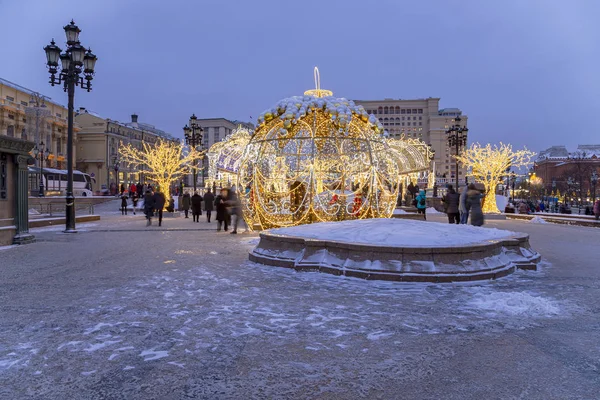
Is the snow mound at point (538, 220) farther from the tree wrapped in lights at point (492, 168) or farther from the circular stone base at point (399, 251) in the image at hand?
the circular stone base at point (399, 251)

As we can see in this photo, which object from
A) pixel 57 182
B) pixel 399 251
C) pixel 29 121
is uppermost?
pixel 29 121

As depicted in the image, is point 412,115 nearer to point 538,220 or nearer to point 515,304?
point 538,220

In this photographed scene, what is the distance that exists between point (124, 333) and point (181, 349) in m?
0.84

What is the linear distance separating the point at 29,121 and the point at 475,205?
5956 centimetres

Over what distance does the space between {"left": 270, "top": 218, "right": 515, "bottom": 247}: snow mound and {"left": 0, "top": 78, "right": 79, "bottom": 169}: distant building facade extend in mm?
51163

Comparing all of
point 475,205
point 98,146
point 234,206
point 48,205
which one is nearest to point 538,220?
point 475,205

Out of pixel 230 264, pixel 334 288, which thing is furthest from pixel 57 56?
pixel 334 288

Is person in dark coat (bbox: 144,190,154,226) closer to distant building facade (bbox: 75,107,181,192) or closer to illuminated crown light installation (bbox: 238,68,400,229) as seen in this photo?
illuminated crown light installation (bbox: 238,68,400,229)

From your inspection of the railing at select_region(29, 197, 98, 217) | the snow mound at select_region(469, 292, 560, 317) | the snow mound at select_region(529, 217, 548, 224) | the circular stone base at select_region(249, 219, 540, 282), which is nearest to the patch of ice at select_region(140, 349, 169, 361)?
the snow mound at select_region(469, 292, 560, 317)

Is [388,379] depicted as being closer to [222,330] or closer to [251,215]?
[222,330]

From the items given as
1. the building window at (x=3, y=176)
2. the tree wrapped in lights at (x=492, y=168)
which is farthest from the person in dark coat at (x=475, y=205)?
the tree wrapped in lights at (x=492, y=168)

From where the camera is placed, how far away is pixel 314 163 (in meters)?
14.8

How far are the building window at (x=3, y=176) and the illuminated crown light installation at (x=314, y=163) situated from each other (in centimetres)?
653

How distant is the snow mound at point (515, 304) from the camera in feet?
18.9
